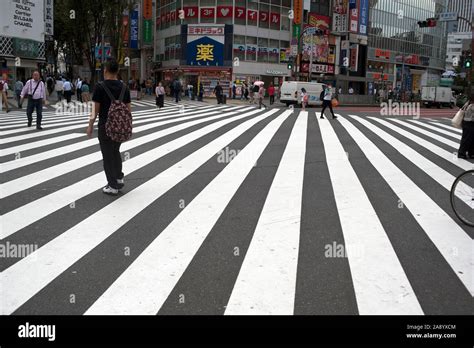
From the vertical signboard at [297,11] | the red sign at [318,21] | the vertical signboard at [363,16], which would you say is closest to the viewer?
the vertical signboard at [297,11]

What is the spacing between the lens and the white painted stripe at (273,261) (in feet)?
12.2

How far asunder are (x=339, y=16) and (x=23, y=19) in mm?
36345

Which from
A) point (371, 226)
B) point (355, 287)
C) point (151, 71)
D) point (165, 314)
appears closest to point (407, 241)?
point (371, 226)

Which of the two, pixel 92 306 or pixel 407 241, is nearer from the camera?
pixel 92 306

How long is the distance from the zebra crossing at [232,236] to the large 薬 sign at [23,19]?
29.5 metres

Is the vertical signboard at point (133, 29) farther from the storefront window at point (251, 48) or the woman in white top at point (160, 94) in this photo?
the woman in white top at point (160, 94)

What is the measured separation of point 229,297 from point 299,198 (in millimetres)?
3463

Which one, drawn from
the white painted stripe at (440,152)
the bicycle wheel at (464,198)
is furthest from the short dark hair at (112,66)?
the white painted stripe at (440,152)

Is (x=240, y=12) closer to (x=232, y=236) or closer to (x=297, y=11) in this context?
(x=297, y=11)

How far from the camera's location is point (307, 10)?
178 feet

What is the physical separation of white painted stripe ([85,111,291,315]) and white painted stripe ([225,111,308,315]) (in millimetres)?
547

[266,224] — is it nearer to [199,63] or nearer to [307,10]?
[199,63]

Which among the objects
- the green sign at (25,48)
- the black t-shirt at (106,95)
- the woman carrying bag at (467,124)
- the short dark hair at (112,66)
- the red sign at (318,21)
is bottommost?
the woman carrying bag at (467,124)

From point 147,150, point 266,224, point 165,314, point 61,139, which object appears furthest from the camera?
point 61,139
